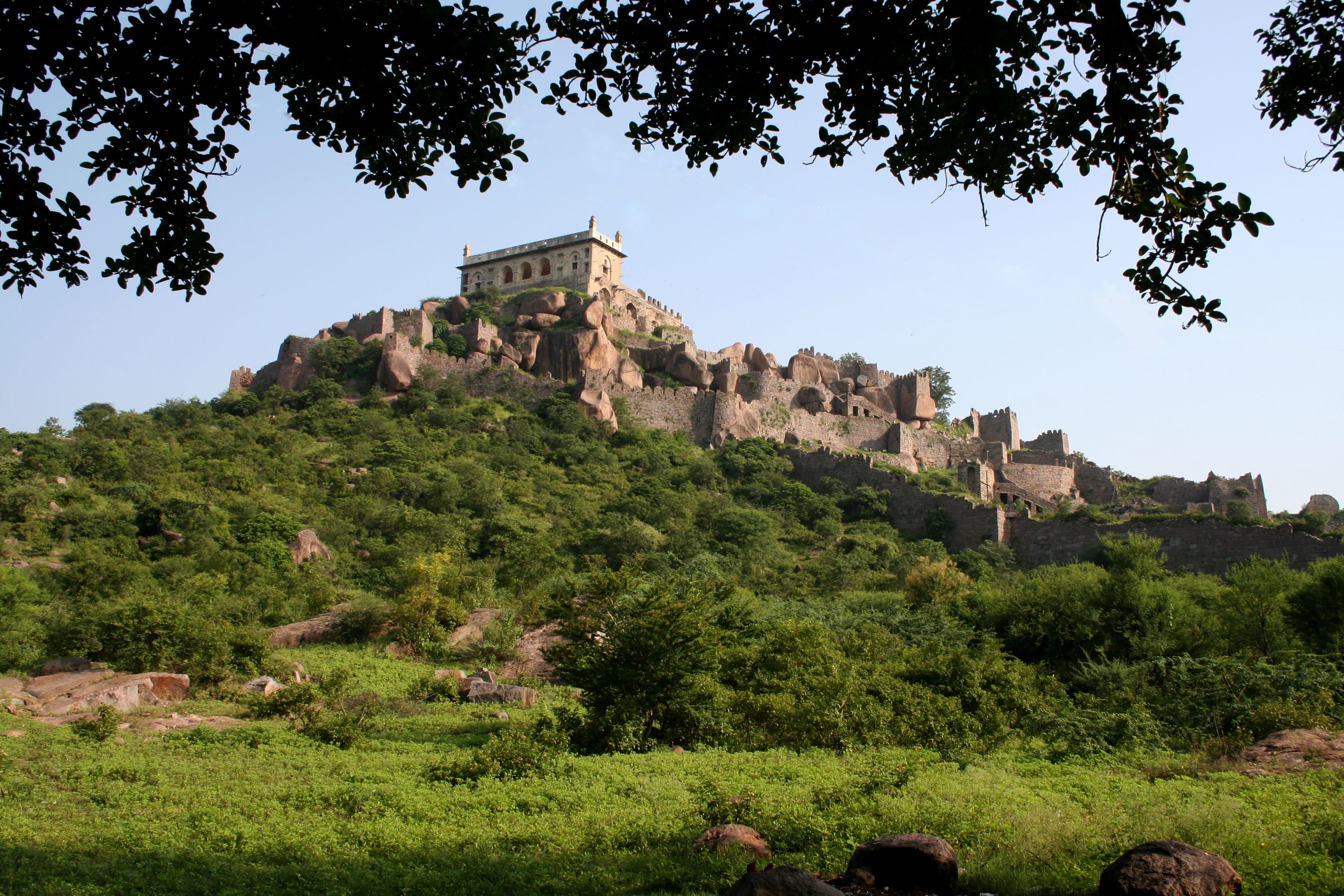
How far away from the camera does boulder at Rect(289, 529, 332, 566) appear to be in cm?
2775

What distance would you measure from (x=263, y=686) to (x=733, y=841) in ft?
37.3

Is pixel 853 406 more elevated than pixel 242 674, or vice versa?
pixel 853 406

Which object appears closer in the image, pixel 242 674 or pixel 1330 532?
pixel 242 674

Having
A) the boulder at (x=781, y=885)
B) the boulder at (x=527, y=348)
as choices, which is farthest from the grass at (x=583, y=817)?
the boulder at (x=527, y=348)

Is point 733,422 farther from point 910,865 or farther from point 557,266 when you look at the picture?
point 910,865

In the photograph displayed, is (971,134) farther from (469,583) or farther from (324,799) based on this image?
(469,583)

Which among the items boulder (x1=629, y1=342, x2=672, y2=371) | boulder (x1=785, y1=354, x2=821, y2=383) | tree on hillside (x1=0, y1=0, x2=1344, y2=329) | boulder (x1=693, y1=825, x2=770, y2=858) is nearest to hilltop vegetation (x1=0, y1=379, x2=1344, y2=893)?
boulder (x1=693, y1=825, x2=770, y2=858)

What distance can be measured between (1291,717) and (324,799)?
11.5m

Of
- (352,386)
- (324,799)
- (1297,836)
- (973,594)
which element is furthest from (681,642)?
(352,386)

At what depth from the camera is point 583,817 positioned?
31.9 feet

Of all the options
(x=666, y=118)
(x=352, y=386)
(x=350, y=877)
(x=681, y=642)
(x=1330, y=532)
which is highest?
(x=352, y=386)

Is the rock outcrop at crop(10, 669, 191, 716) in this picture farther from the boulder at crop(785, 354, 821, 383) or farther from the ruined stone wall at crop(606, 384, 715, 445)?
the boulder at crop(785, 354, 821, 383)

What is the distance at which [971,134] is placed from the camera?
561cm

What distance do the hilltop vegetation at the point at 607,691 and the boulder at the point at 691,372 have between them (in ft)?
43.5
